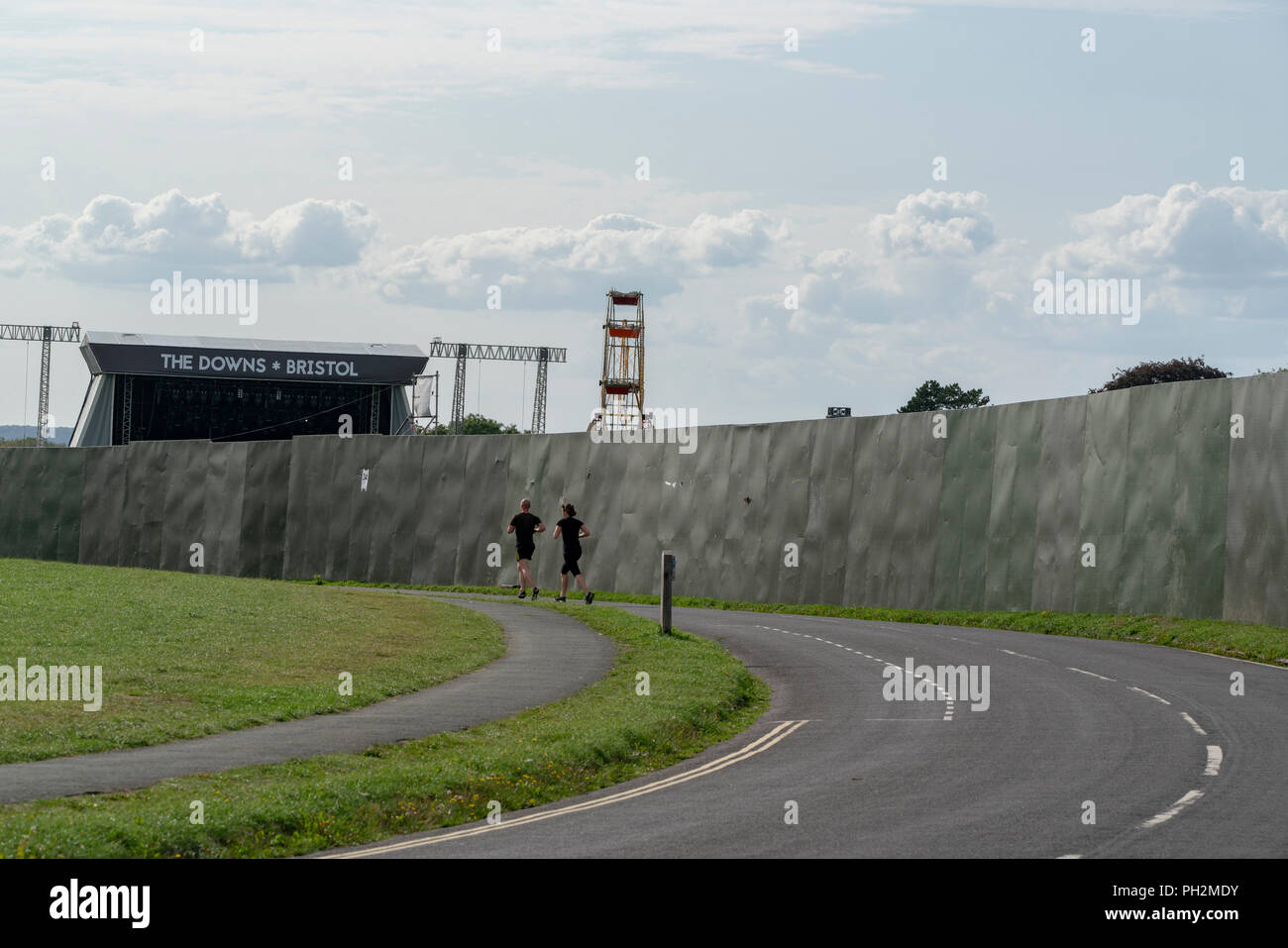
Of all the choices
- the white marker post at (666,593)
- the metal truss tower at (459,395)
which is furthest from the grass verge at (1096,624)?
the metal truss tower at (459,395)

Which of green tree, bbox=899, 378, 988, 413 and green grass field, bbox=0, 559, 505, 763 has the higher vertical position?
green tree, bbox=899, 378, 988, 413

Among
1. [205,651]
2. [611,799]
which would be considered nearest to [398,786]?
[611,799]

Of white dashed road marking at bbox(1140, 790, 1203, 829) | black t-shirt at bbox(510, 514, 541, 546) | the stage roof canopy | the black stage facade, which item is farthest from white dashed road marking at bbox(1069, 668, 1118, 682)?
the stage roof canopy

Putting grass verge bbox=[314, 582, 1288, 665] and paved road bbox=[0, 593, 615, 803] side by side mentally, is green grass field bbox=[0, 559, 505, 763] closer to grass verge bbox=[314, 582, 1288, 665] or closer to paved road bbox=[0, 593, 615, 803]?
paved road bbox=[0, 593, 615, 803]

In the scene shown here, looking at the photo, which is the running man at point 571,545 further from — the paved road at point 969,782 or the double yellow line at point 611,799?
the double yellow line at point 611,799

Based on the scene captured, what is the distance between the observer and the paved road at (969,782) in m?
9.12

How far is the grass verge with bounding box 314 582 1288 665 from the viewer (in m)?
21.4

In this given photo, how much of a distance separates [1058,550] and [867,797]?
1757 centimetres

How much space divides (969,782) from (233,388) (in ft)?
240

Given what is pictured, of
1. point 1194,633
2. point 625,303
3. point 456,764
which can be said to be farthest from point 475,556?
point 625,303

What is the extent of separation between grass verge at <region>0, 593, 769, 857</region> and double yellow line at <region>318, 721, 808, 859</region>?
343 mm

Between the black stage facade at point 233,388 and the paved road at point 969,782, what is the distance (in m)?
63.4

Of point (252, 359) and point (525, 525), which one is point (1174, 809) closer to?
point (525, 525)

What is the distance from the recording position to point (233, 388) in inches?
3140
